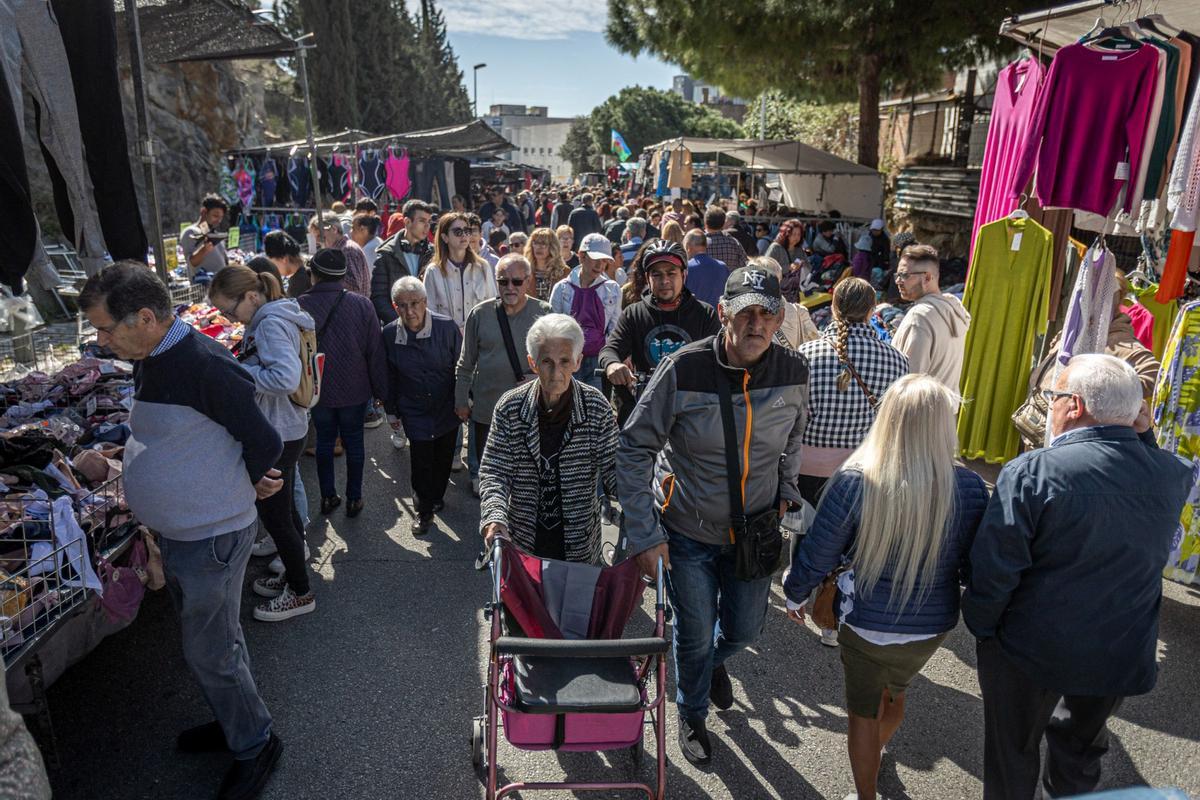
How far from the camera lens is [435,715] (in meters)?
3.45

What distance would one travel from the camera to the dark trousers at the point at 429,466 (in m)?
5.35

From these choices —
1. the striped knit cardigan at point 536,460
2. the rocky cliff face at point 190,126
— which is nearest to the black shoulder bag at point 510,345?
the striped knit cardigan at point 536,460

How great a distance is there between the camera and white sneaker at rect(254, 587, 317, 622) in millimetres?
4172

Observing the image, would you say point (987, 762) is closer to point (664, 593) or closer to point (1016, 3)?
point (664, 593)

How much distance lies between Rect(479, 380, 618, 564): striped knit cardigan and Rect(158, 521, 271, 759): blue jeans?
97 centimetres

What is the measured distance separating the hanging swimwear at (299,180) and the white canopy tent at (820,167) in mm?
6748

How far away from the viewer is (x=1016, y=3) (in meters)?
10.7

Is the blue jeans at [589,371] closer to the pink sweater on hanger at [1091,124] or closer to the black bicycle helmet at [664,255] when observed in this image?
the black bicycle helmet at [664,255]

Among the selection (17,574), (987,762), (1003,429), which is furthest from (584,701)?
(1003,429)

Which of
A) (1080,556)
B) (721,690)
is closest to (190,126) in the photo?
(721,690)

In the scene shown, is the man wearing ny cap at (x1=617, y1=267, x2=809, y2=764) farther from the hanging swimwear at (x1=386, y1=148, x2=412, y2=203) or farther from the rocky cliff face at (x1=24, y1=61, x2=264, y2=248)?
the rocky cliff face at (x1=24, y1=61, x2=264, y2=248)

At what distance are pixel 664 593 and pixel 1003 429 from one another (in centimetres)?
440

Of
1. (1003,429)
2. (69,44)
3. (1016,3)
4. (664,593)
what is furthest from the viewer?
(1016,3)

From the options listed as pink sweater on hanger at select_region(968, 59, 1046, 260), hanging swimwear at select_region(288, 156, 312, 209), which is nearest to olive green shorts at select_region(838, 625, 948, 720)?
pink sweater on hanger at select_region(968, 59, 1046, 260)
